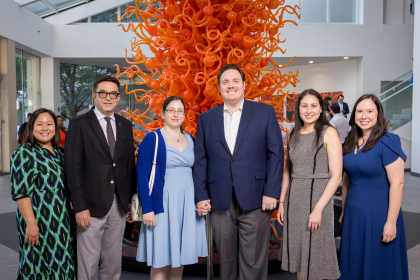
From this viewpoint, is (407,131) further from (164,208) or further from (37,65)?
(37,65)

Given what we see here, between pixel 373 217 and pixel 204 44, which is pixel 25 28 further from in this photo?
pixel 373 217

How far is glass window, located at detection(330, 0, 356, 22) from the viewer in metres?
11.4

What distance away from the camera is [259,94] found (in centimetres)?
296

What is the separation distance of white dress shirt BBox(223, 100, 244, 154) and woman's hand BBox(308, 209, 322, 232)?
0.61 m

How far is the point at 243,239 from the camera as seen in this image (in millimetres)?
2047

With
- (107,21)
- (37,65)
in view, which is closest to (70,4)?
(107,21)

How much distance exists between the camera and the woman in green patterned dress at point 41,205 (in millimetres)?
1868

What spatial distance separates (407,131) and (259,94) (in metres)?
8.15

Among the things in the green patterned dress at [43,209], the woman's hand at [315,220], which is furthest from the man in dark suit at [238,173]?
the green patterned dress at [43,209]

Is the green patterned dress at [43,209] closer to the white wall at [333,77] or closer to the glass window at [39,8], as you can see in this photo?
the glass window at [39,8]

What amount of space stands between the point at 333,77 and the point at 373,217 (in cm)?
1154

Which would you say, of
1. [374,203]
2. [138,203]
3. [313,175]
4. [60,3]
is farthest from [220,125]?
[60,3]

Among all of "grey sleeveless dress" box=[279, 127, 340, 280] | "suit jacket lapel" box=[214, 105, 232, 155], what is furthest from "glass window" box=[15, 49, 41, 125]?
"grey sleeveless dress" box=[279, 127, 340, 280]

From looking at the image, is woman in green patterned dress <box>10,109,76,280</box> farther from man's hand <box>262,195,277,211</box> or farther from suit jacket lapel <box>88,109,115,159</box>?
man's hand <box>262,195,277,211</box>
